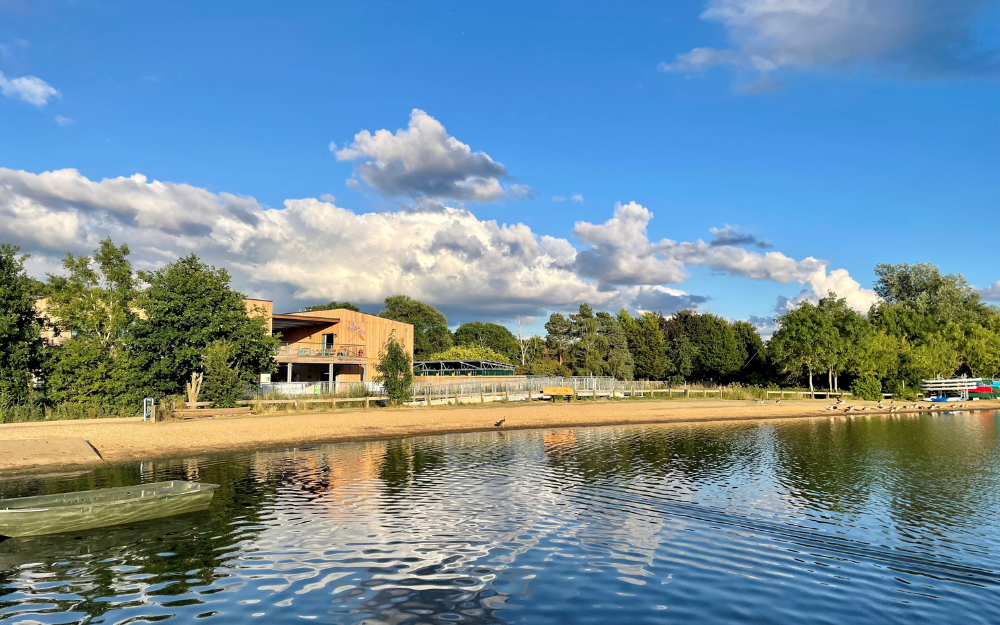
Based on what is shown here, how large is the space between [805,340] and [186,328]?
6215 centimetres

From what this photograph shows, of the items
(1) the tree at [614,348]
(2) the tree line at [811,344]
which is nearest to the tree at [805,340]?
(2) the tree line at [811,344]

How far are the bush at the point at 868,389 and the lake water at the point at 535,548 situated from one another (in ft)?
166

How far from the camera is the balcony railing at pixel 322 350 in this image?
52.3 metres

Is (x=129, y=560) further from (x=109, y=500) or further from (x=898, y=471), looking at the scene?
(x=898, y=471)

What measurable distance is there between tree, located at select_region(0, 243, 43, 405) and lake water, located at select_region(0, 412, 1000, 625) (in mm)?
14199

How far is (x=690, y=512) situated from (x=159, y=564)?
11.6 meters

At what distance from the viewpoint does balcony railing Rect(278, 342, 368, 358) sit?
172 feet

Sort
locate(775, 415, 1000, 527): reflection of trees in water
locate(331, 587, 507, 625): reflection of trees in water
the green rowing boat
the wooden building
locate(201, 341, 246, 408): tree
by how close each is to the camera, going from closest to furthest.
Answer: locate(331, 587, 507, 625): reflection of trees in water, the green rowing boat, locate(775, 415, 1000, 527): reflection of trees in water, locate(201, 341, 246, 408): tree, the wooden building

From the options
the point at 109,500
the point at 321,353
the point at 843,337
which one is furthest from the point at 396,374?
the point at 843,337

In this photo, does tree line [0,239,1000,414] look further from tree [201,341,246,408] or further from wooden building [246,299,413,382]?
wooden building [246,299,413,382]

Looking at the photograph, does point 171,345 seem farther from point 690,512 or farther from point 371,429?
point 690,512

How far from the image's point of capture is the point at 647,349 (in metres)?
Result: 87.8

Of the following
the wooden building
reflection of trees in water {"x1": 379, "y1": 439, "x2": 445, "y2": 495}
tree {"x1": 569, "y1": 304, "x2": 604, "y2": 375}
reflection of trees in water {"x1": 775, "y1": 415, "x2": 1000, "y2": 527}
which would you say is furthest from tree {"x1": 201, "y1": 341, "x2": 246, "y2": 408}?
tree {"x1": 569, "y1": 304, "x2": 604, "y2": 375}

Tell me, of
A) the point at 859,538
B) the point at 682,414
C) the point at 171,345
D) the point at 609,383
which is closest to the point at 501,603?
the point at 859,538
